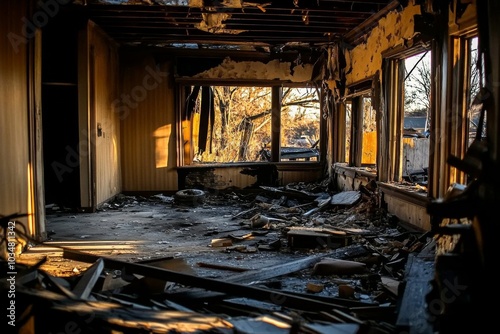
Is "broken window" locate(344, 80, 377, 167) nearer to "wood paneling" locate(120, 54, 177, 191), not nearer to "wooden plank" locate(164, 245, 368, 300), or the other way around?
"wooden plank" locate(164, 245, 368, 300)

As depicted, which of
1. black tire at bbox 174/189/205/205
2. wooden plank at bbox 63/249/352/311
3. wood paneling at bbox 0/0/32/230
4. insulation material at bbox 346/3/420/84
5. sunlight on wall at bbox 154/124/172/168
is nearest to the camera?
wooden plank at bbox 63/249/352/311

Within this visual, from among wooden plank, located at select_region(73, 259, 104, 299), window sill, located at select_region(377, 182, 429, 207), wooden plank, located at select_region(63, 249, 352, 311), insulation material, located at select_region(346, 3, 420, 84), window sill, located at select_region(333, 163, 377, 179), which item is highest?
insulation material, located at select_region(346, 3, 420, 84)

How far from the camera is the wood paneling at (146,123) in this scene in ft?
29.7

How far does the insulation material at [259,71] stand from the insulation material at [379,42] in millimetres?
1757

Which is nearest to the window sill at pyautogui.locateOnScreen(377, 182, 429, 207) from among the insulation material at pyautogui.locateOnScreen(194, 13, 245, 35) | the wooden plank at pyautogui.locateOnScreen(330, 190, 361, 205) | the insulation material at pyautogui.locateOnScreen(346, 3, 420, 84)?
the wooden plank at pyautogui.locateOnScreen(330, 190, 361, 205)

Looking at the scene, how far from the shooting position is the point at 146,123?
911 cm

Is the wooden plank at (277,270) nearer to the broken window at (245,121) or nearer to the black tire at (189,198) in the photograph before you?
the black tire at (189,198)

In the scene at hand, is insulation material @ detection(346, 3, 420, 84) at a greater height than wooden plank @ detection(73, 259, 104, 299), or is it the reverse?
insulation material @ detection(346, 3, 420, 84)

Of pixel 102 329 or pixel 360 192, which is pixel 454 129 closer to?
pixel 360 192

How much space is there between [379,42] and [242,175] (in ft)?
14.2

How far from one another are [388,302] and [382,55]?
4129 millimetres

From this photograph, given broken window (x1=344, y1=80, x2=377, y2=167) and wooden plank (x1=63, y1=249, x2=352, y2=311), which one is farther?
broken window (x1=344, y1=80, x2=377, y2=167)

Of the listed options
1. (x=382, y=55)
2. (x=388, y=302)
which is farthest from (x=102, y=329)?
(x=382, y=55)

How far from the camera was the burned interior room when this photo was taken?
2164mm
